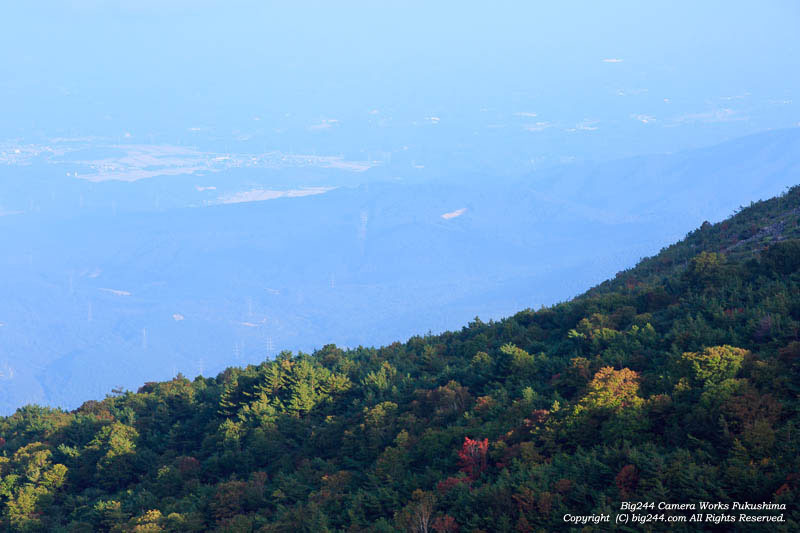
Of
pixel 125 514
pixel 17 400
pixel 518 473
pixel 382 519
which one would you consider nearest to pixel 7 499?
pixel 125 514

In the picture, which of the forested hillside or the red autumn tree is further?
the red autumn tree

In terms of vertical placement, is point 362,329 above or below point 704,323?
below

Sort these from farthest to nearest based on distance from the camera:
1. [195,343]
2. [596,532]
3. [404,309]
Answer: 1. [404,309]
2. [195,343]
3. [596,532]

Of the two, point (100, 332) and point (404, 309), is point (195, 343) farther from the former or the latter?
point (404, 309)

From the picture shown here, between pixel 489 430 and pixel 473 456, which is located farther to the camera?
pixel 489 430

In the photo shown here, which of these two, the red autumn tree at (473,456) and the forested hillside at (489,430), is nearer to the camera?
the forested hillside at (489,430)

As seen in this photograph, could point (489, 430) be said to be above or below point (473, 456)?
above

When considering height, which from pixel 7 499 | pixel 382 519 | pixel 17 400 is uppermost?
pixel 382 519

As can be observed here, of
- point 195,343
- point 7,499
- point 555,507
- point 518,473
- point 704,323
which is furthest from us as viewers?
point 195,343
